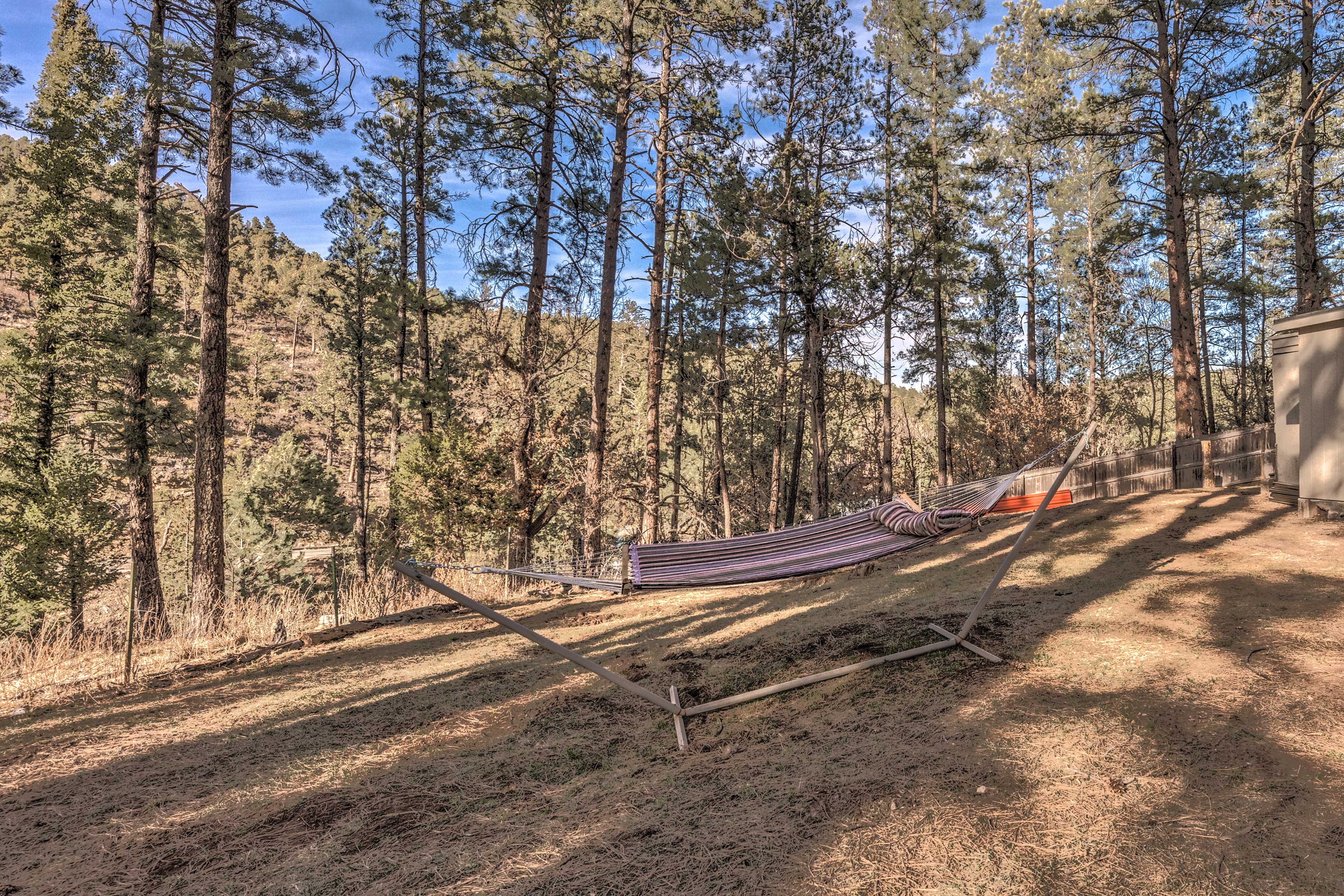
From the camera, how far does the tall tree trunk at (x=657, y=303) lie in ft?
25.0

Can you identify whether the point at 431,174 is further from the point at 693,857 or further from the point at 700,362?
the point at 693,857

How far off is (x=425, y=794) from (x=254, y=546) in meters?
22.9

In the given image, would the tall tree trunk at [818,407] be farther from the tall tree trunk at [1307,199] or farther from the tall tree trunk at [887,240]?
the tall tree trunk at [1307,199]

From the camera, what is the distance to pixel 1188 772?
1707mm

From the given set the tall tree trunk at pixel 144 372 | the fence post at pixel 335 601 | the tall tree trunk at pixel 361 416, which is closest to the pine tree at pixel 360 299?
the tall tree trunk at pixel 361 416

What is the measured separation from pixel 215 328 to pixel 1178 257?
10521 millimetres

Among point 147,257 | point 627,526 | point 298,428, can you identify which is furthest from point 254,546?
point 298,428

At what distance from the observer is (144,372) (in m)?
7.88

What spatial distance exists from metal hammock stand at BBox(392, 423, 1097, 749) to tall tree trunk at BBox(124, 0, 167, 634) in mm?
7116

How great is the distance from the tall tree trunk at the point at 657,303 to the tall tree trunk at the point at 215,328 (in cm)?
434

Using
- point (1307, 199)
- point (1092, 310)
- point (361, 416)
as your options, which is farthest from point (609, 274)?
point (1092, 310)

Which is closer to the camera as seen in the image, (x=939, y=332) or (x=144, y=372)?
(x=144, y=372)

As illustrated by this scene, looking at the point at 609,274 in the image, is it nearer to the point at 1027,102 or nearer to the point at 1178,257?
the point at 1178,257

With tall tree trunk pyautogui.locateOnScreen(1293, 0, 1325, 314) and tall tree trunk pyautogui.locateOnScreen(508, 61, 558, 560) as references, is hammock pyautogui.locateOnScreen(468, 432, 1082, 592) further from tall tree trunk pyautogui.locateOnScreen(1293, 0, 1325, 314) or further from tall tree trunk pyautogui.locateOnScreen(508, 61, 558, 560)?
tall tree trunk pyautogui.locateOnScreen(1293, 0, 1325, 314)
